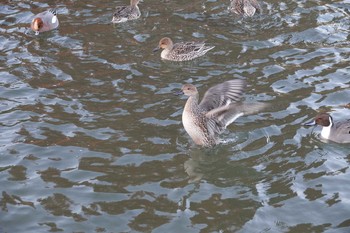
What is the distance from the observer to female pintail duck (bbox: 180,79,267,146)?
909cm

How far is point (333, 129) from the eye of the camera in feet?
30.7

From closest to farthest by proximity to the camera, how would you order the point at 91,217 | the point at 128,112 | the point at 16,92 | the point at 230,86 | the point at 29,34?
the point at 91,217 → the point at 230,86 → the point at 128,112 → the point at 16,92 → the point at 29,34

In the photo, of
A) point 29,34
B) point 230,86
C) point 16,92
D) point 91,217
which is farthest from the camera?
point 29,34

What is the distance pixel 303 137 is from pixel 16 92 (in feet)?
14.7

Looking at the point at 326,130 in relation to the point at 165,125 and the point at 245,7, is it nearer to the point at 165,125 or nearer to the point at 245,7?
the point at 165,125

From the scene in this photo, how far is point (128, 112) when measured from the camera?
32.4ft

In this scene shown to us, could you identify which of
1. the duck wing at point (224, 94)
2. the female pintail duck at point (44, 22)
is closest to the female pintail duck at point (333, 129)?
the duck wing at point (224, 94)

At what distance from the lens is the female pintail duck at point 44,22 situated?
12703 millimetres

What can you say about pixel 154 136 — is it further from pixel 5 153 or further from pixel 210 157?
pixel 5 153

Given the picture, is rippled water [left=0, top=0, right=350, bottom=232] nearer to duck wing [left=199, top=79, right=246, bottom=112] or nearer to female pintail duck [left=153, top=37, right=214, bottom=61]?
female pintail duck [left=153, top=37, right=214, bottom=61]

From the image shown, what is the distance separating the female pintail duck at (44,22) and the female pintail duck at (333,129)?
18.8ft

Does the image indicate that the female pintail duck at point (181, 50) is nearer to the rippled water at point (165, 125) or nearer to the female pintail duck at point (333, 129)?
the rippled water at point (165, 125)

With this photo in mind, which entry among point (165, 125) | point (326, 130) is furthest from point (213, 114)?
point (326, 130)

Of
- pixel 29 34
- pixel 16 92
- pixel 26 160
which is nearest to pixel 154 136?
pixel 26 160
